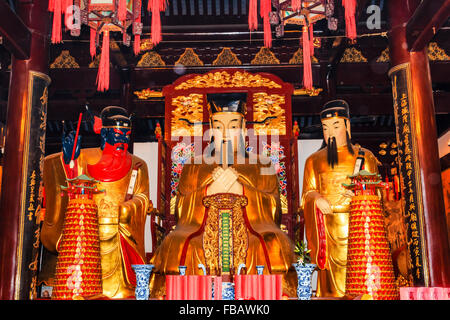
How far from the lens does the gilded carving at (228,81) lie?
20.0 ft

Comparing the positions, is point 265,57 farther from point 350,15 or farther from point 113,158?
point 350,15

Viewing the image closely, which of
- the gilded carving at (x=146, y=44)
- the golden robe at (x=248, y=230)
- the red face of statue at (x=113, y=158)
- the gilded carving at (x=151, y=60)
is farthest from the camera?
the gilded carving at (x=151, y=60)

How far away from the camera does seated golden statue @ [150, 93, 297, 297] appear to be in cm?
480

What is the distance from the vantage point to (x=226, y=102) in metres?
5.75

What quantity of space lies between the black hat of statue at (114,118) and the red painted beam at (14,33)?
47.5 inches

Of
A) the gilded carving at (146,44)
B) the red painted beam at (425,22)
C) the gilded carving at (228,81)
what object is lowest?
the red painted beam at (425,22)

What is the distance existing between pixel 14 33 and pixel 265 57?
3.32 m

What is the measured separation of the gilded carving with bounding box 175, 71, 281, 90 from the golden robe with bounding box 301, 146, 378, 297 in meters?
1.28

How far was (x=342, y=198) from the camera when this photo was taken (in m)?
4.99

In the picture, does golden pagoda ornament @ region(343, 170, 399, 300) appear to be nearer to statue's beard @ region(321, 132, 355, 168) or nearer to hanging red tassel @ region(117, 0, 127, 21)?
statue's beard @ region(321, 132, 355, 168)

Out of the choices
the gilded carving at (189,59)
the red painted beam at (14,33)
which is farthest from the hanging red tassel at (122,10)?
the gilded carving at (189,59)

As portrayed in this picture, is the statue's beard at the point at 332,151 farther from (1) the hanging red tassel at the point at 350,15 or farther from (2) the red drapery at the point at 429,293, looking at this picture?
(2) the red drapery at the point at 429,293
